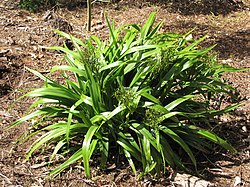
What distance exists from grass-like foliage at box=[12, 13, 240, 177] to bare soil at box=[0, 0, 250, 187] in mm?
177

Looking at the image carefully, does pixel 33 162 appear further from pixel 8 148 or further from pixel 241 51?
pixel 241 51

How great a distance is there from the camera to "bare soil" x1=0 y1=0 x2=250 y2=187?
11.2 ft

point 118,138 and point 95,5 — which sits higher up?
point 95,5

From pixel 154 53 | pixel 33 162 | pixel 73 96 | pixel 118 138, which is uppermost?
pixel 154 53

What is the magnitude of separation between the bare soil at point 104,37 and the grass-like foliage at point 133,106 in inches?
7.0

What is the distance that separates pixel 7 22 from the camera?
6.29 metres

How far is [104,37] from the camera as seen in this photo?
6230mm

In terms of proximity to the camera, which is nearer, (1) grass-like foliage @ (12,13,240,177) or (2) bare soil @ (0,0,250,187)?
(1) grass-like foliage @ (12,13,240,177)

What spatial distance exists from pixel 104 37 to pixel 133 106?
3.22 m

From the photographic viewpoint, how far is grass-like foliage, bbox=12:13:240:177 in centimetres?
322

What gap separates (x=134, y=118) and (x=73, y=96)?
1.79ft

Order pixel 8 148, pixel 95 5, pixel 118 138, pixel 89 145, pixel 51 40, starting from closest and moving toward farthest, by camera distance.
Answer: pixel 89 145
pixel 118 138
pixel 8 148
pixel 51 40
pixel 95 5

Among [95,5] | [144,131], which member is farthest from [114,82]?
[95,5]

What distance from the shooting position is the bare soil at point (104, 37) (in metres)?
3.41
